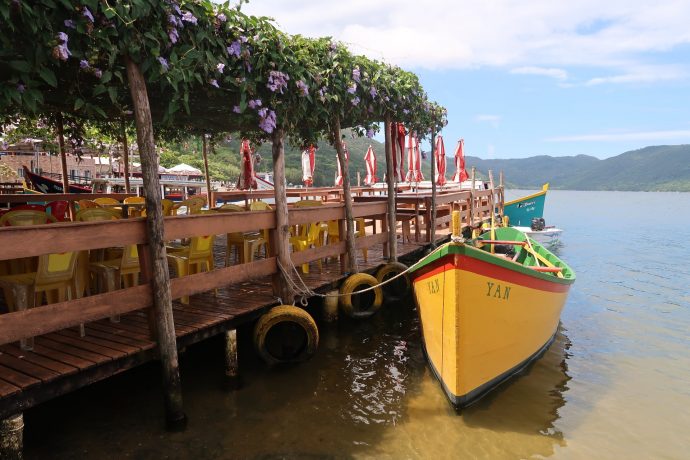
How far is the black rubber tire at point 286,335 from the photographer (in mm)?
5887

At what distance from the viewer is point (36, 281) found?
4.50 meters

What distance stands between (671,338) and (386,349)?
6.47m

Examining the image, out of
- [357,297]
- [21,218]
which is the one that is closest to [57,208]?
[21,218]

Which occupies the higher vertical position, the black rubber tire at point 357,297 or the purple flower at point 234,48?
the purple flower at point 234,48

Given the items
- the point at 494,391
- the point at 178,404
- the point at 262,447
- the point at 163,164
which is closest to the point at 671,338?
the point at 494,391

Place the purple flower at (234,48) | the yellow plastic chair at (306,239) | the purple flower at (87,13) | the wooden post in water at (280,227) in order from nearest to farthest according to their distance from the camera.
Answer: the purple flower at (87,13)
the purple flower at (234,48)
the wooden post in water at (280,227)
the yellow plastic chair at (306,239)

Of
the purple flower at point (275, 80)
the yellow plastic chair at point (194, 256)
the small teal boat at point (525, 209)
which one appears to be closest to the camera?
the purple flower at point (275, 80)

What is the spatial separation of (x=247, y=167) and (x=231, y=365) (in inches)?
286

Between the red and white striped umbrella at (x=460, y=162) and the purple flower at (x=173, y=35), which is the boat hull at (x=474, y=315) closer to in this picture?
the purple flower at (x=173, y=35)

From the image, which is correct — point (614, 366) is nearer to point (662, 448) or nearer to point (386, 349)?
point (662, 448)

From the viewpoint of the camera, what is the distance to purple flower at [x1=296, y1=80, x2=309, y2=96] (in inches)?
224

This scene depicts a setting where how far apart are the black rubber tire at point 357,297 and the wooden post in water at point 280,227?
135cm

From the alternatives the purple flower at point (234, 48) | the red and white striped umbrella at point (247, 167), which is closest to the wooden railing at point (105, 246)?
the purple flower at point (234, 48)

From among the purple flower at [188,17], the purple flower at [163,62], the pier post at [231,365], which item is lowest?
the pier post at [231,365]
